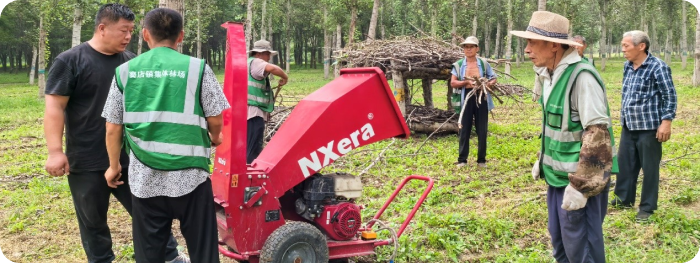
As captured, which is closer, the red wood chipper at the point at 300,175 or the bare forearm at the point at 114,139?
the bare forearm at the point at 114,139

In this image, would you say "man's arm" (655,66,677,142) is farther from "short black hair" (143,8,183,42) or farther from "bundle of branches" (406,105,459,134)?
"bundle of branches" (406,105,459,134)

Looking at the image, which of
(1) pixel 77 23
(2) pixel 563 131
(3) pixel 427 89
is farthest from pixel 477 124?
(1) pixel 77 23

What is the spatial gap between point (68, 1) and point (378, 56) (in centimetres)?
1230

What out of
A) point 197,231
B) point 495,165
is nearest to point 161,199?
point 197,231

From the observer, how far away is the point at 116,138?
3.08 metres

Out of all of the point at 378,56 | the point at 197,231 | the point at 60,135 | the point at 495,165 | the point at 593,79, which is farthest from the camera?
the point at 378,56

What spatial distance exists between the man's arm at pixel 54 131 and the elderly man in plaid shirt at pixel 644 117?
489cm

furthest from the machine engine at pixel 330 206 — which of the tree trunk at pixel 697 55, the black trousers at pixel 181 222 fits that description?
the tree trunk at pixel 697 55

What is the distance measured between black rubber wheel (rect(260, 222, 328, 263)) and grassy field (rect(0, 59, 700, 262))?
0.83m

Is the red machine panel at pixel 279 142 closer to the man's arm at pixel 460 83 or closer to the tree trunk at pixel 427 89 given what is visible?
the man's arm at pixel 460 83

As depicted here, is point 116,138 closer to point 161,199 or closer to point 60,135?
point 161,199

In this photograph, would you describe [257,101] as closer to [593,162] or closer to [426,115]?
[593,162]

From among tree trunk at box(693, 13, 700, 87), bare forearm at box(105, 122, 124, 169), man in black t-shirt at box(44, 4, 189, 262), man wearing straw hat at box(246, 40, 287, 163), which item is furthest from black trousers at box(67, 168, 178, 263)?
tree trunk at box(693, 13, 700, 87)

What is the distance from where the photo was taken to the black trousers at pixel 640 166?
→ 518cm
